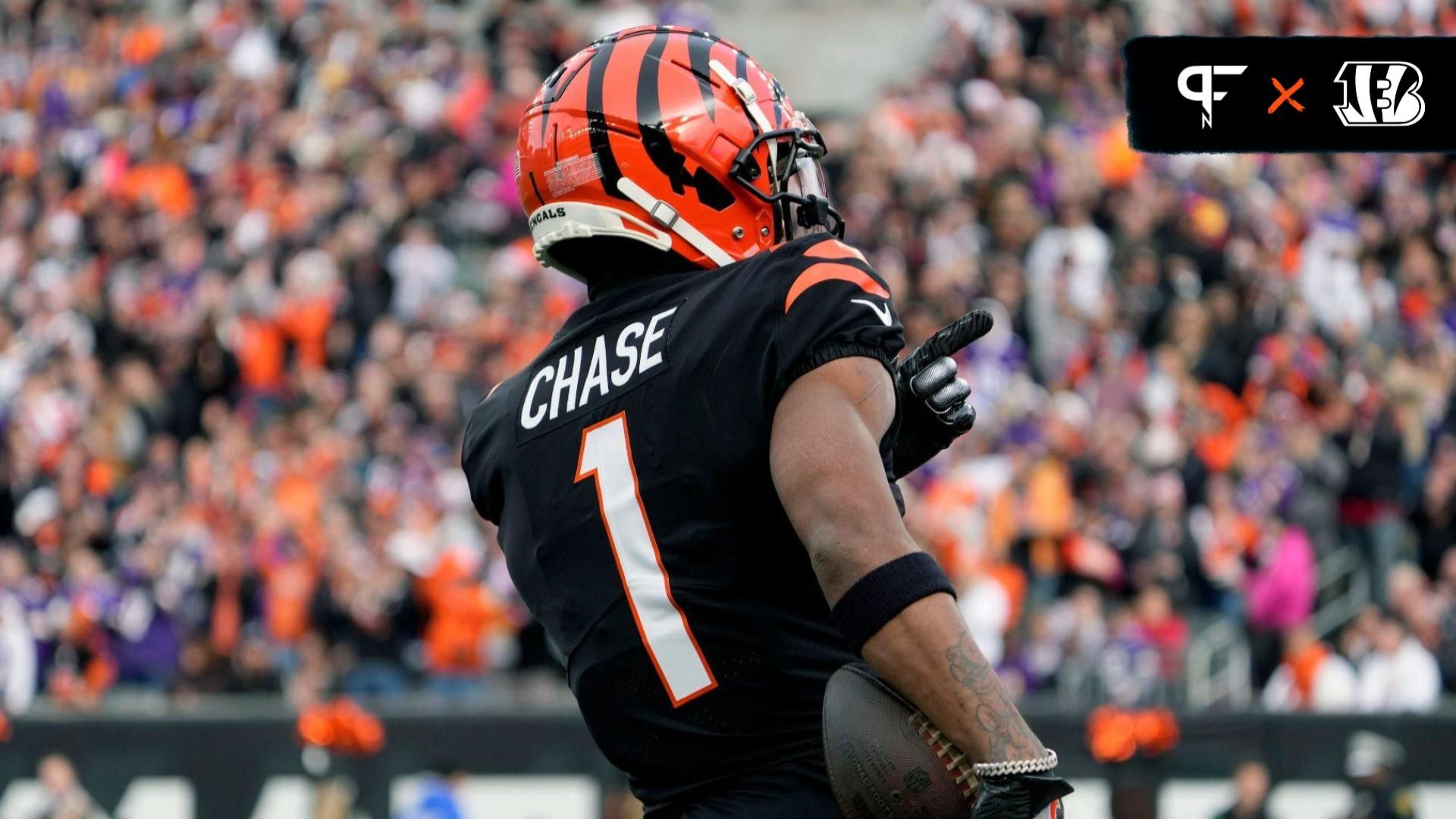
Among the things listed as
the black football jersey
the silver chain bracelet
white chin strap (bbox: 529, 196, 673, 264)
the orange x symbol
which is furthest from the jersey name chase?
the orange x symbol

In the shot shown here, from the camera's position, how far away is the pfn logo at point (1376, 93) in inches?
146

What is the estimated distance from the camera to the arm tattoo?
266 cm

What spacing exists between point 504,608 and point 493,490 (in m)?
9.36

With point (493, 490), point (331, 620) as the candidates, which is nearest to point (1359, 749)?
point (331, 620)

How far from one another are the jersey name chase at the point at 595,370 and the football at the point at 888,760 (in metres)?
0.57

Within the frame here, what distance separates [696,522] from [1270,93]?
145cm

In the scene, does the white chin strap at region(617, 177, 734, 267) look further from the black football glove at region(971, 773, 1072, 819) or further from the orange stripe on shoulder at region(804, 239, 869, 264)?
the black football glove at region(971, 773, 1072, 819)

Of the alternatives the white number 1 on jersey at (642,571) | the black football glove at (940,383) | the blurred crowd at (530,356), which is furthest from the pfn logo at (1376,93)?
the blurred crowd at (530,356)

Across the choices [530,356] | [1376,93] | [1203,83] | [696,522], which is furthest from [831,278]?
[530,356]

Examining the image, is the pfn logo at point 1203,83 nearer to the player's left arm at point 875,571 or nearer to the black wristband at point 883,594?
the player's left arm at point 875,571

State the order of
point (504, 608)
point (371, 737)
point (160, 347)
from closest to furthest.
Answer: point (371, 737) < point (504, 608) < point (160, 347)

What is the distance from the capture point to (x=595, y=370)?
3.11 metres

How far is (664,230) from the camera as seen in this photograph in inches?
125

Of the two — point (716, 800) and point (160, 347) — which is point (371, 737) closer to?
point (160, 347)
